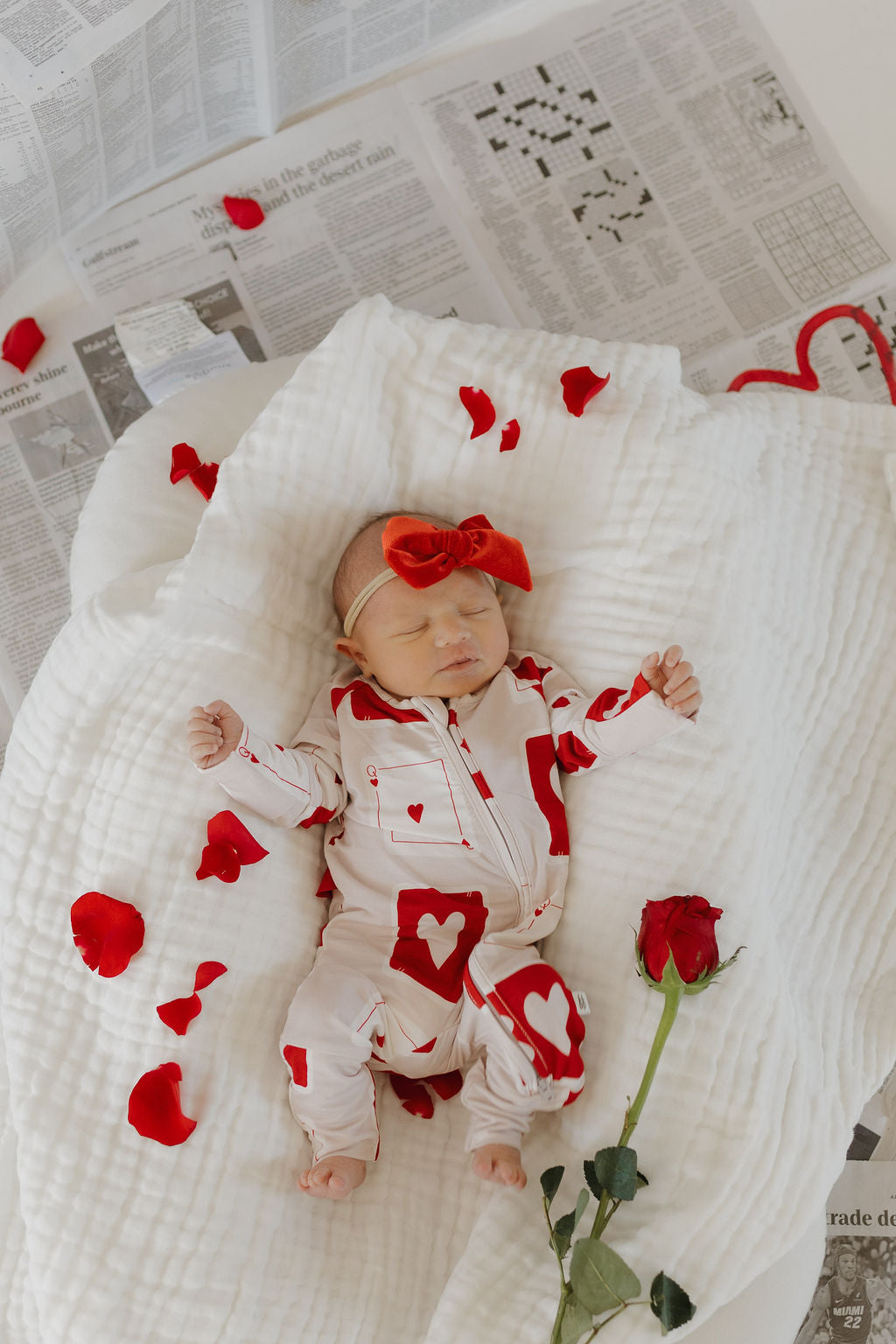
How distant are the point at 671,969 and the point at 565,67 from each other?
4.58 feet

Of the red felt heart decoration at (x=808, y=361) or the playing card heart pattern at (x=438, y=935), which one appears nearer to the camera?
the playing card heart pattern at (x=438, y=935)

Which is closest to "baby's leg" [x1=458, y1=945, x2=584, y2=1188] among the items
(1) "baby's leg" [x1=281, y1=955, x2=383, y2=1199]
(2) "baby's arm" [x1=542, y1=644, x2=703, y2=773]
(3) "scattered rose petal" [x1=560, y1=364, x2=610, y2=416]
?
(1) "baby's leg" [x1=281, y1=955, x2=383, y2=1199]

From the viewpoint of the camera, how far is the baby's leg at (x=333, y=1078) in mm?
983

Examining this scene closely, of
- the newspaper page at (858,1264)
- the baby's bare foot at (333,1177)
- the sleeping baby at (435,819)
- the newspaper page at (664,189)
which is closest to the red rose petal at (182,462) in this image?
the sleeping baby at (435,819)

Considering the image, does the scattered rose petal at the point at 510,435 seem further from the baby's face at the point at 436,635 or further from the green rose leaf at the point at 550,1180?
the green rose leaf at the point at 550,1180

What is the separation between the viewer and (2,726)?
1437 mm

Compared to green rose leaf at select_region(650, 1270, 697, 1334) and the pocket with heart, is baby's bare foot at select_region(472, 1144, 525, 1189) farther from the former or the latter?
the pocket with heart

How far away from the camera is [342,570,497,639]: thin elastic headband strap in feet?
3.67

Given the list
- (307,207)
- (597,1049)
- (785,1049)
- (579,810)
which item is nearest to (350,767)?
(579,810)

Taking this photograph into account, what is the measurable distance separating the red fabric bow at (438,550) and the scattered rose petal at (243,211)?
0.74 m

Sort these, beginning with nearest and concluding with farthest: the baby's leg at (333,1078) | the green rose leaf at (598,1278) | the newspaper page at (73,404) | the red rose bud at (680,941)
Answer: the green rose leaf at (598,1278) < the red rose bud at (680,941) < the baby's leg at (333,1078) < the newspaper page at (73,404)

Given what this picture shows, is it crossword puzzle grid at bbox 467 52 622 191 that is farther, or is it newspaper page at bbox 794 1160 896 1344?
crossword puzzle grid at bbox 467 52 622 191

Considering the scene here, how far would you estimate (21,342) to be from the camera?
1483 mm

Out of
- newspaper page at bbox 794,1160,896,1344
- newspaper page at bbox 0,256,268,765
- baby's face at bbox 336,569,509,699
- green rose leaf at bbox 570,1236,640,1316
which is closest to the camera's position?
green rose leaf at bbox 570,1236,640,1316
